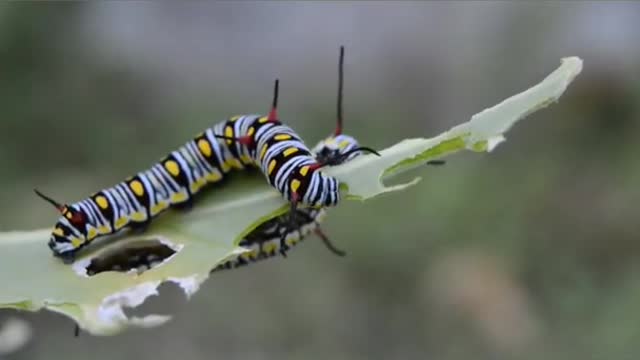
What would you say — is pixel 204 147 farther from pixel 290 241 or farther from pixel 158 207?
pixel 290 241

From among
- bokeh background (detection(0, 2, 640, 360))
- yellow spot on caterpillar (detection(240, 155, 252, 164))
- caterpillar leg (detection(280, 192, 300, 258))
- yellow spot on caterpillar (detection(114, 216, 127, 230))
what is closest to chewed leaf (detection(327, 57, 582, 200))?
caterpillar leg (detection(280, 192, 300, 258))

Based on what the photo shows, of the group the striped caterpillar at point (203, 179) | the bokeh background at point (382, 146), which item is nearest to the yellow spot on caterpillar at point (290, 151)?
the striped caterpillar at point (203, 179)

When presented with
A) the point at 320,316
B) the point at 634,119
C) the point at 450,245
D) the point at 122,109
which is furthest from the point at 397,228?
the point at 122,109

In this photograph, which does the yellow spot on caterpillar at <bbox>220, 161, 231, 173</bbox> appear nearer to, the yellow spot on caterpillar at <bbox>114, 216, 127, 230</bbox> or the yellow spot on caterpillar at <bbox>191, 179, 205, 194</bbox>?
the yellow spot on caterpillar at <bbox>191, 179, 205, 194</bbox>

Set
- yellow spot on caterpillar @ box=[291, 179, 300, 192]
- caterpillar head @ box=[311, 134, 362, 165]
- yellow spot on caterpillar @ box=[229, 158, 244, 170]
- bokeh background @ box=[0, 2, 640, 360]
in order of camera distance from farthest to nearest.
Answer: bokeh background @ box=[0, 2, 640, 360]
yellow spot on caterpillar @ box=[229, 158, 244, 170]
caterpillar head @ box=[311, 134, 362, 165]
yellow spot on caterpillar @ box=[291, 179, 300, 192]

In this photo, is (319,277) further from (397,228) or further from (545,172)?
(545,172)

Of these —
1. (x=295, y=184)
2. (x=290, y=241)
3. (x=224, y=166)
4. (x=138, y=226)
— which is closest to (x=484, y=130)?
(x=295, y=184)

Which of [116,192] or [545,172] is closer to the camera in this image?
[116,192]
